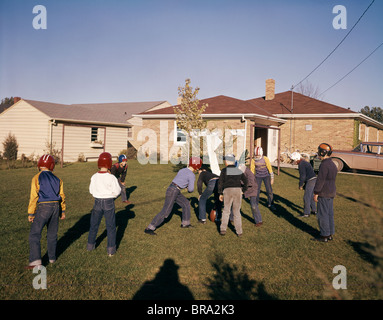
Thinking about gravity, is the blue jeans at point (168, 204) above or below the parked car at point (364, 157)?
below

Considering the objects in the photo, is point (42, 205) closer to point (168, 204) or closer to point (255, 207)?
point (168, 204)

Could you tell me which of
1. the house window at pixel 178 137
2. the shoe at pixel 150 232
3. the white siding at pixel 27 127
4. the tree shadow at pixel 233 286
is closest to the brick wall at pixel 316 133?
the house window at pixel 178 137

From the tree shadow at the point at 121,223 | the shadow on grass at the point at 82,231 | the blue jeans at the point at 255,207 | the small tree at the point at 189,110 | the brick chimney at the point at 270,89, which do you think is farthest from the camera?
the brick chimney at the point at 270,89

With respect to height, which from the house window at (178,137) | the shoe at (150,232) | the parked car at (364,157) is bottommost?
the shoe at (150,232)

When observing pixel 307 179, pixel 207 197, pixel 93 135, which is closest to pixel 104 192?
pixel 207 197

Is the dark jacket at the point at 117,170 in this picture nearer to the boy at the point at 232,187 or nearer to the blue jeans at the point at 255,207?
the boy at the point at 232,187

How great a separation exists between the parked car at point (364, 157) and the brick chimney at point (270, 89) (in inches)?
453

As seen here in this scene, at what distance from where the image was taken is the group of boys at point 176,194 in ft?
14.6

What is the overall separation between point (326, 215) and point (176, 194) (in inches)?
128

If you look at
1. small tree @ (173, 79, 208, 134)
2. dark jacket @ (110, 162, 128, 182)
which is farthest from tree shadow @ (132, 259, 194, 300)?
small tree @ (173, 79, 208, 134)

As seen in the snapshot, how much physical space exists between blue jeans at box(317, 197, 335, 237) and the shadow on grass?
430 centimetres

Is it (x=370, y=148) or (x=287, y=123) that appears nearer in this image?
(x=370, y=148)

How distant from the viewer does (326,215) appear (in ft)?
19.0

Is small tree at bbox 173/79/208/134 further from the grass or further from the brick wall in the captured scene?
the brick wall
